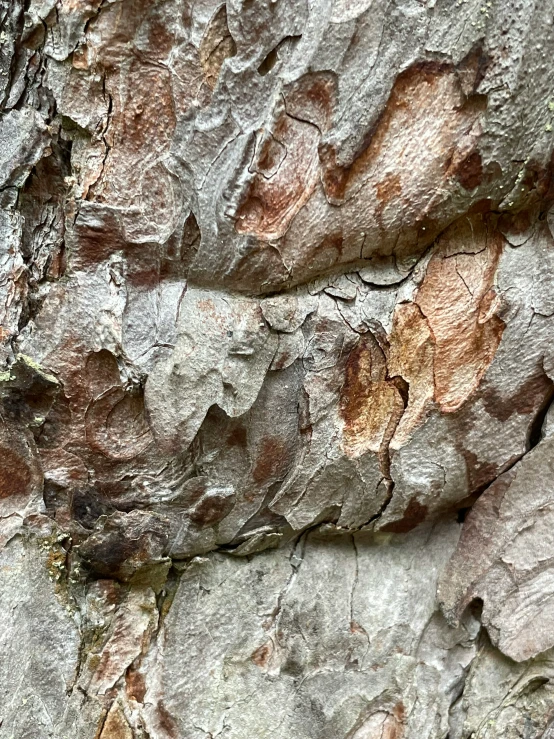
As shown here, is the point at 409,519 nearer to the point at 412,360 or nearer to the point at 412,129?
the point at 412,360

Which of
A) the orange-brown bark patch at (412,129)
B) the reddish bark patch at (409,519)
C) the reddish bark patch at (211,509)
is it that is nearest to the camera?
the orange-brown bark patch at (412,129)

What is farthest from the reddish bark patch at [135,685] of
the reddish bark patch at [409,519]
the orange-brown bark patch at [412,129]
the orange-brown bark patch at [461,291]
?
the orange-brown bark patch at [412,129]

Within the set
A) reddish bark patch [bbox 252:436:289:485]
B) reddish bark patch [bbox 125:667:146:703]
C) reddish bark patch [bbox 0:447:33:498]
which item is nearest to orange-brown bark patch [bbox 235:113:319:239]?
reddish bark patch [bbox 252:436:289:485]

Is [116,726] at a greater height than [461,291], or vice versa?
[461,291]

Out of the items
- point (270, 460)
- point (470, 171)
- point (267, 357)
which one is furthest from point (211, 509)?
point (470, 171)

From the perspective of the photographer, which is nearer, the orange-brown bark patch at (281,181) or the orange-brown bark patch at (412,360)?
the orange-brown bark patch at (281,181)

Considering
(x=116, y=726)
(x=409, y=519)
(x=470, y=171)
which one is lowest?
(x=116, y=726)

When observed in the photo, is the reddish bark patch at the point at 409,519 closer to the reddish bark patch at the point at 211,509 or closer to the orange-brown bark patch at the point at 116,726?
the reddish bark patch at the point at 211,509

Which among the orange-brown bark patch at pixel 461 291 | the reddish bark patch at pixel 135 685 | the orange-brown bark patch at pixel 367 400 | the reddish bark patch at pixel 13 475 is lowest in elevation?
the reddish bark patch at pixel 135 685

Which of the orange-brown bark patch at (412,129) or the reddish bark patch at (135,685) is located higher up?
the orange-brown bark patch at (412,129)
